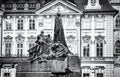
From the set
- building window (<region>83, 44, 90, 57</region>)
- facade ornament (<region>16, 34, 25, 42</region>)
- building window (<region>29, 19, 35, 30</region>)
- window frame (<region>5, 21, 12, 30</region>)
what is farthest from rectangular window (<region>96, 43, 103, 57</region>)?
window frame (<region>5, 21, 12, 30</region>)

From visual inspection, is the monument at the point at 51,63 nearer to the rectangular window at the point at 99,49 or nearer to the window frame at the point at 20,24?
the rectangular window at the point at 99,49

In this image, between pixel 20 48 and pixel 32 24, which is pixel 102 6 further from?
pixel 20 48

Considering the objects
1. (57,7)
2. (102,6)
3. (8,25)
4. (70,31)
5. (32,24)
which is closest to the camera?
(70,31)

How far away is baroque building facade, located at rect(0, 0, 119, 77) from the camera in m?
51.6

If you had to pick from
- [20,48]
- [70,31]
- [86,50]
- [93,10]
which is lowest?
[86,50]

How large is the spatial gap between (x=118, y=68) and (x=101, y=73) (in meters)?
4.27

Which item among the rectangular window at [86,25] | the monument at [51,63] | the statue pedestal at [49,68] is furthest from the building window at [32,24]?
the statue pedestal at [49,68]

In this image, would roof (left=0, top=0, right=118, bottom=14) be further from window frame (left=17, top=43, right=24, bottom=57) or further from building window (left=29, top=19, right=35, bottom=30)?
window frame (left=17, top=43, right=24, bottom=57)

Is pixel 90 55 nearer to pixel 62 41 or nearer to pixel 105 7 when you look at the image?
pixel 105 7

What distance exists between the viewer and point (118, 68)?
5409cm

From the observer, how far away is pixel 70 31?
172 ft

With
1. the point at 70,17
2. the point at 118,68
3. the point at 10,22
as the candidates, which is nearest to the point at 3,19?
the point at 10,22

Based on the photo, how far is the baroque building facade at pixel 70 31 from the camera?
169ft

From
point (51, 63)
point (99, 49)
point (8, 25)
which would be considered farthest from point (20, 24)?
point (51, 63)
